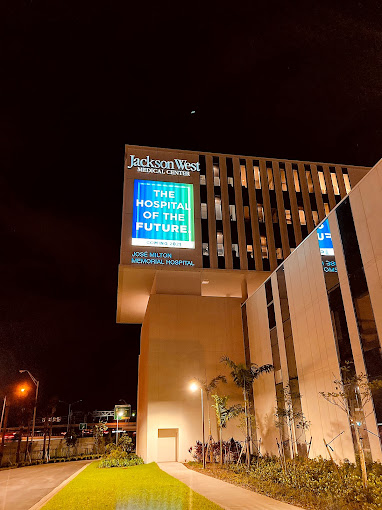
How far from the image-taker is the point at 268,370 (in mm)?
24438

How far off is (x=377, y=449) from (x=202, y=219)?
2367 cm

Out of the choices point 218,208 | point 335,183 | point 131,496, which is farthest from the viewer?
→ point 335,183

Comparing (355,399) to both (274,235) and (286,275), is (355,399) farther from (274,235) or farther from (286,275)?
(274,235)

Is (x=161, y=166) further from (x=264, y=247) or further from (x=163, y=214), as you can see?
(x=264, y=247)

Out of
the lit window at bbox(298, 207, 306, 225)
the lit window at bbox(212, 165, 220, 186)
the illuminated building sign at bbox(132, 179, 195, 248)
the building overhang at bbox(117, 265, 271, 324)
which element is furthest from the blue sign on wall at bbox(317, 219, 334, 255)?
the lit window at bbox(212, 165, 220, 186)

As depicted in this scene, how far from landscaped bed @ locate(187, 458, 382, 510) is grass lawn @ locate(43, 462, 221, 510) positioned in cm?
263

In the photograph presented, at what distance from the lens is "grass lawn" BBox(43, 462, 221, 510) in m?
11.5

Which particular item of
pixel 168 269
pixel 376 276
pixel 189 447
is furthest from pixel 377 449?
pixel 168 269

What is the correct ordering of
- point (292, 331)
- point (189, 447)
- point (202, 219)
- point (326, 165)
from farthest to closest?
point (326, 165) < point (202, 219) < point (189, 447) < point (292, 331)

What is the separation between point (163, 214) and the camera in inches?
1337

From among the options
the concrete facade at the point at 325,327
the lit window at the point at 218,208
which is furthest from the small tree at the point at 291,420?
the lit window at the point at 218,208

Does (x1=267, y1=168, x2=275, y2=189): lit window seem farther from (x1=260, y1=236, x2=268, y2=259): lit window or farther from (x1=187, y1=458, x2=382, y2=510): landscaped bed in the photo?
(x1=187, y1=458, x2=382, y2=510): landscaped bed

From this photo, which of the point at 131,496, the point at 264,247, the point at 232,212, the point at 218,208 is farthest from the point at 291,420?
the point at 218,208

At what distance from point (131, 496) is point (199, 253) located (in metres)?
21.7
